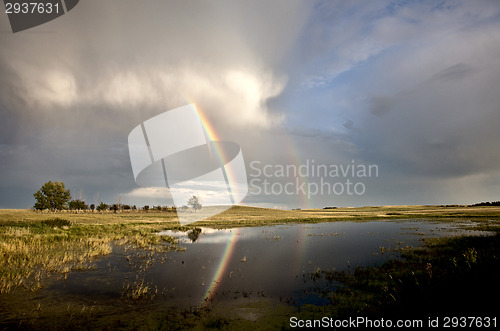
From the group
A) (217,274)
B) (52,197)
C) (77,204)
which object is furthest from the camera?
(77,204)

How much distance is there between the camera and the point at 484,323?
218 inches

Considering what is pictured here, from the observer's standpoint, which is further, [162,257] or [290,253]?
[290,253]

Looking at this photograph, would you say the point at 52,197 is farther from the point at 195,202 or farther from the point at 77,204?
the point at 195,202

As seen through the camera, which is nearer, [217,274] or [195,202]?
[217,274]

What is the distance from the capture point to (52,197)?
119250 millimetres

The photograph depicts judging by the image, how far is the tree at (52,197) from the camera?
11736 centimetres

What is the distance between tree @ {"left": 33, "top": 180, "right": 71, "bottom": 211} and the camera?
4620 inches

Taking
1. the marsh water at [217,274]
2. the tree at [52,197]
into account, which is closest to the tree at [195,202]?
the tree at [52,197]

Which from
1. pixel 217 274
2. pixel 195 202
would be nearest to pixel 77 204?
pixel 195 202

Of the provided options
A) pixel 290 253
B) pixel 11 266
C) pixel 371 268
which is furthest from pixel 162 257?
pixel 371 268

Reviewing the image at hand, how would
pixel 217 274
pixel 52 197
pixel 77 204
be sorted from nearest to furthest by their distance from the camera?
pixel 217 274, pixel 52 197, pixel 77 204

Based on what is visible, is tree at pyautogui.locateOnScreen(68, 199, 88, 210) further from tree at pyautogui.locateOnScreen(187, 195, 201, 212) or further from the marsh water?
the marsh water

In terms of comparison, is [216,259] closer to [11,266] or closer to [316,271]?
[316,271]

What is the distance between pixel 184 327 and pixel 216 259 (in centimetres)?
1216
